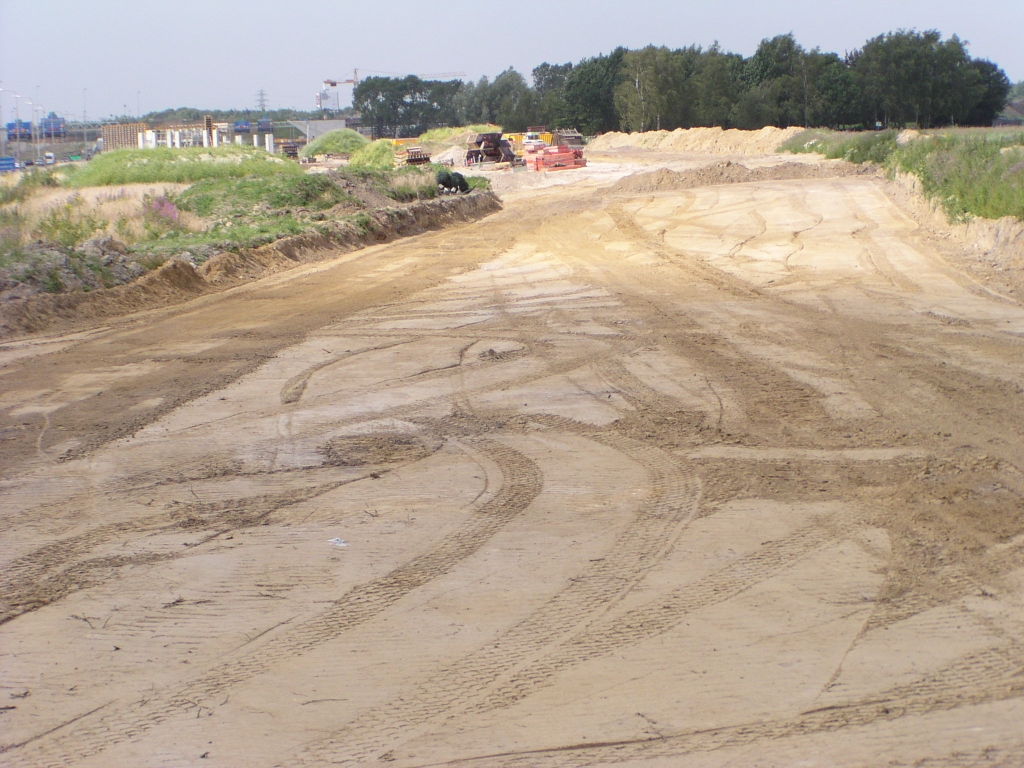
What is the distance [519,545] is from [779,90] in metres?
79.6

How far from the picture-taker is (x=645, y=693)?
353 centimetres

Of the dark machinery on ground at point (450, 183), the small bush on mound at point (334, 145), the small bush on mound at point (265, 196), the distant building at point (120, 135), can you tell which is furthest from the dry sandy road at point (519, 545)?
the distant building at point (120, 135)

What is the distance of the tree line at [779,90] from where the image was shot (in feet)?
234

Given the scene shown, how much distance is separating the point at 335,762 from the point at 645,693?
1.24 metres

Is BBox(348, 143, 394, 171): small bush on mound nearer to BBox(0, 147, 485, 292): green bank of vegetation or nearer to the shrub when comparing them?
BBox(0, 147, 485, 292): green bank of vegetation

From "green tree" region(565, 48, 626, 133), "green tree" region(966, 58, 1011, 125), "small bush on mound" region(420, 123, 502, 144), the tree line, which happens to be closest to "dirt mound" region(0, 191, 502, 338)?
"small bush on mound" region(420, 123, 502, 144)

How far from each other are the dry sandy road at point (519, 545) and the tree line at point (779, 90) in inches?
2802

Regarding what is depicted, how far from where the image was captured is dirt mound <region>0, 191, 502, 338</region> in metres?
11.2

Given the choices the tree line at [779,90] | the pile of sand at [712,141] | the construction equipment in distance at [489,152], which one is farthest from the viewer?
the tree line at [779,90]

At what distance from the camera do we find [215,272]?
14.4 metres

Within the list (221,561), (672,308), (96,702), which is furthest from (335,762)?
(672,308)

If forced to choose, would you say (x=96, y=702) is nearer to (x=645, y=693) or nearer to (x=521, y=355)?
(x=645, y=693)

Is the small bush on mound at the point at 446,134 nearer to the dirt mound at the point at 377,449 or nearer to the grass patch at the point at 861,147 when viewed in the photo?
the grass patch at the point at 861,147

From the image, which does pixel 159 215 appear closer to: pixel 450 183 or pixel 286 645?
pixel 450 183
